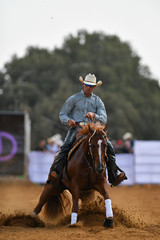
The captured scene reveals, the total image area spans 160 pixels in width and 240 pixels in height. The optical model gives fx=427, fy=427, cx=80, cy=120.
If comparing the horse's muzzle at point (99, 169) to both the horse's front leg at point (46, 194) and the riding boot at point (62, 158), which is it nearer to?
the riding boot at point (62, 158)

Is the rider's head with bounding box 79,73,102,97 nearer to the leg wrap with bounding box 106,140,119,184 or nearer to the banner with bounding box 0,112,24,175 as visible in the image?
the leg wrap with bounding box 106,140,119,184

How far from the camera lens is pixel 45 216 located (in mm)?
7594

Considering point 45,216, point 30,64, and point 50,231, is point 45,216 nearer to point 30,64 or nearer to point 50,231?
point 50,231

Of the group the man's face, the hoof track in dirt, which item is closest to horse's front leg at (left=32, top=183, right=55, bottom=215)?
the hoof track in dirt

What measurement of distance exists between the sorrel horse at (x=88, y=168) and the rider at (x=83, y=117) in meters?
0.19

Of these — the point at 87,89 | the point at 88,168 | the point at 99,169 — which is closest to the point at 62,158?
the point at 88,168

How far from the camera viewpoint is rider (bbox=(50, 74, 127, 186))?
691 cm

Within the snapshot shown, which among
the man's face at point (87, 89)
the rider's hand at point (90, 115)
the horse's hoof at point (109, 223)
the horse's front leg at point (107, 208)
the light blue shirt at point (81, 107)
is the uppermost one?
the man's face at point (87, 89)

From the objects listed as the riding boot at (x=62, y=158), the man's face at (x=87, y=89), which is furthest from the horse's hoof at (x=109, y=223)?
the man's face at (x=87, y=89)

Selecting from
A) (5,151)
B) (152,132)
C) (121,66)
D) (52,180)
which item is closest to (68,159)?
(52,180)

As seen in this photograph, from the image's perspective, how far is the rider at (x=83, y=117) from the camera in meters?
6.91

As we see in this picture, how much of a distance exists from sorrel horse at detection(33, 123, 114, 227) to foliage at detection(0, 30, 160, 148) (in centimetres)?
3211

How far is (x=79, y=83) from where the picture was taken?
1827 inches

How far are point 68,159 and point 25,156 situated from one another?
11.4 m
